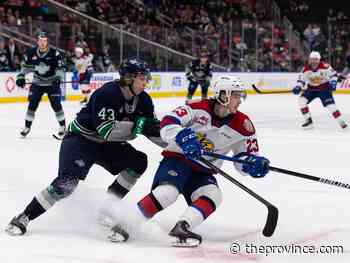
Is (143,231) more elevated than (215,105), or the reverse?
(215,105)

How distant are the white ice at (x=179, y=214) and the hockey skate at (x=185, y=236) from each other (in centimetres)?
4

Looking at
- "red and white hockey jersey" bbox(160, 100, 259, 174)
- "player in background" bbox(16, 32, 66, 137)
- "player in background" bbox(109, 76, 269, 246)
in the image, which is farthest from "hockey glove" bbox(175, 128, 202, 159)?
"player in background" bbox(16, 32, 66, 137)

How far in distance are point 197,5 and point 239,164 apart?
18.7 meters

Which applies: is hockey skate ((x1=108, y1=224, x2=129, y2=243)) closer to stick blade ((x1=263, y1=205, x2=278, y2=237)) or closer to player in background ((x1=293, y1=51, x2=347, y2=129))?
stick blade ((x1=263, y1=205, x2=278, y2=237))

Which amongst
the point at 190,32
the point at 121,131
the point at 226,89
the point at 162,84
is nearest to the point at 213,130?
the point at 226,89

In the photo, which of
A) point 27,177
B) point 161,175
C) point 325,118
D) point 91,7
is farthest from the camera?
point 91,7

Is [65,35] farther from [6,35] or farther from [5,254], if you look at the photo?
[5,254]

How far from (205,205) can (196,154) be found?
0.27 m

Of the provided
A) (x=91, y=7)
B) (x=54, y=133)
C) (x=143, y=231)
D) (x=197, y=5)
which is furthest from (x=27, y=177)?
(x=197, y=5)

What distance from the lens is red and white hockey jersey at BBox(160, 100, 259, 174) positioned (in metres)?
3.78

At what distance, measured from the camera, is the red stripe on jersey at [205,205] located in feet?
11.9

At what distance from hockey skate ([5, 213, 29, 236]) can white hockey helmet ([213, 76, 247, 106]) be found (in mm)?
1181

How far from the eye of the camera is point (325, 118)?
12578 mm

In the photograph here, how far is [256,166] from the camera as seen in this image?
12.2 feet
